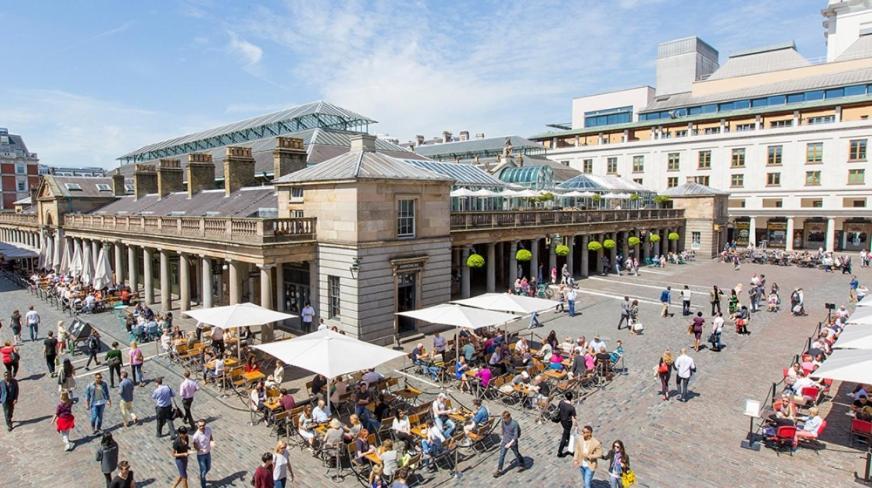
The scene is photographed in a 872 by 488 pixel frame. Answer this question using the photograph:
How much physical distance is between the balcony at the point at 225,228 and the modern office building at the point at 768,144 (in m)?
62.6

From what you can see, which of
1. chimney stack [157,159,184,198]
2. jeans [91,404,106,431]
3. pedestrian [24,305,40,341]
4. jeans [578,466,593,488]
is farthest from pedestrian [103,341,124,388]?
chimney stack [157,159,184,198]

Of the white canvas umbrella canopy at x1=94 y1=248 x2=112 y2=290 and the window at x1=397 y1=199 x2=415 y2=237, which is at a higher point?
the window at x1=397 y1=199 x2=415 y2=237

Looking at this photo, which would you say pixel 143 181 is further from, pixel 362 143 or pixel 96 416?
pixel 96 416

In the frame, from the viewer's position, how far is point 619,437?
14.5 metres

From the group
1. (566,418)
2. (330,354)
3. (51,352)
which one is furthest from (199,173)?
(566,418)

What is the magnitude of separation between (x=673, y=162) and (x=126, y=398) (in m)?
73.5

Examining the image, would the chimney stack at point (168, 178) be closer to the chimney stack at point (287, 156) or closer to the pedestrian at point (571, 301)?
the chimney stack at point (287, 156)

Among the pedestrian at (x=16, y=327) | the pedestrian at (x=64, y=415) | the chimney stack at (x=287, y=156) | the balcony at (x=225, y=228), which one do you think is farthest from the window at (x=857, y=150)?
the pedestrian at (x=16, y=327)

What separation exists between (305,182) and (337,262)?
417 centimetres

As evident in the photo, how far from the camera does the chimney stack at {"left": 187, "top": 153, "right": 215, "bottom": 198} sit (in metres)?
36.4

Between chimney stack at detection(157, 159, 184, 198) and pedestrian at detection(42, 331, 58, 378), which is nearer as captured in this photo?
pedestrian at detection(42, 331, 58, 378)

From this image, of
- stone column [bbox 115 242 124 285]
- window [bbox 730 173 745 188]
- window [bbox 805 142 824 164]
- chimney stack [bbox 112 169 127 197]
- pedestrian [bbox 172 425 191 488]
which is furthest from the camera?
window [bbox 730 173 745 188]

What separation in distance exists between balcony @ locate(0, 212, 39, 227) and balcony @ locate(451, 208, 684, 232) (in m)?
44.6

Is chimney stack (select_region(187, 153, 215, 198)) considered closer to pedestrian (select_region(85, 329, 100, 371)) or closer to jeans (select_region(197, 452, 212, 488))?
pedestrian (select_region(85, 329, 100, 371))
